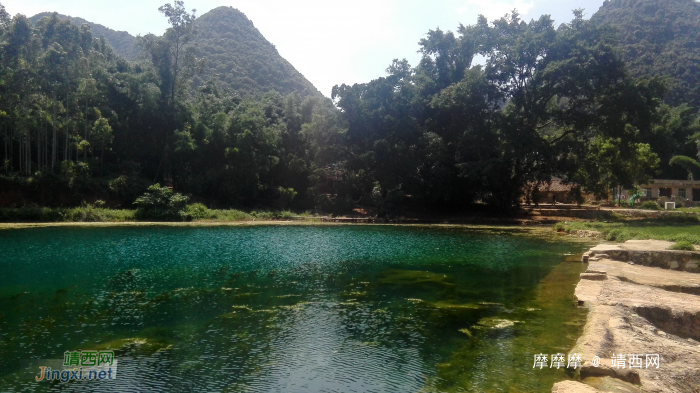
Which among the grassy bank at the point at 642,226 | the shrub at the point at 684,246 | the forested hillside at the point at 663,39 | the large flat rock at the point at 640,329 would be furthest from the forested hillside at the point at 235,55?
the large flat rock at the point at 640,329

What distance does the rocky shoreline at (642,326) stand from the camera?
6312 millimetres

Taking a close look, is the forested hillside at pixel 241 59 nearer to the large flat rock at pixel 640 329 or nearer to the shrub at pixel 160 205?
the shrub at pixel 160 205

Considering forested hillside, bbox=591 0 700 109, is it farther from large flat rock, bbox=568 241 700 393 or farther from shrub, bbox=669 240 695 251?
large flat rock, bbox=568 241 700 393

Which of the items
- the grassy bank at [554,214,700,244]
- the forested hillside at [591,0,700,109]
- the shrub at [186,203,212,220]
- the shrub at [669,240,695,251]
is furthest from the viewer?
the forested hillside at [591,0,700,109]

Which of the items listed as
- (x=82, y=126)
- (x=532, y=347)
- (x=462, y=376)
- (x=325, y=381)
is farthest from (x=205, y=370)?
(x=82, y=126)

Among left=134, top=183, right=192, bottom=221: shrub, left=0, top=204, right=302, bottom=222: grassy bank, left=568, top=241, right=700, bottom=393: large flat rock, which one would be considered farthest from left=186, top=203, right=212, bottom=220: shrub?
left=568, top=241, right=700, bottom=393: large flat rock

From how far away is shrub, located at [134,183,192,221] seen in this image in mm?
33562

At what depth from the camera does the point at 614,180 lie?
37.2m

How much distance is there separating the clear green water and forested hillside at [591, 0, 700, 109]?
6072 cm

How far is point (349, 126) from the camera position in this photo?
130 feet

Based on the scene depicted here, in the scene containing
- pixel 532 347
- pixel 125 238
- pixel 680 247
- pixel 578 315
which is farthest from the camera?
pixel 125 238

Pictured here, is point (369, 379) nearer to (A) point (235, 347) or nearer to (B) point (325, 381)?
(B) point (325, 381)

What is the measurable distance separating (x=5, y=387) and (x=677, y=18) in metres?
A: 111

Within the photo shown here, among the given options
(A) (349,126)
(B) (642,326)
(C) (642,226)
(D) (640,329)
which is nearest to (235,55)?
(A) (349,126)
